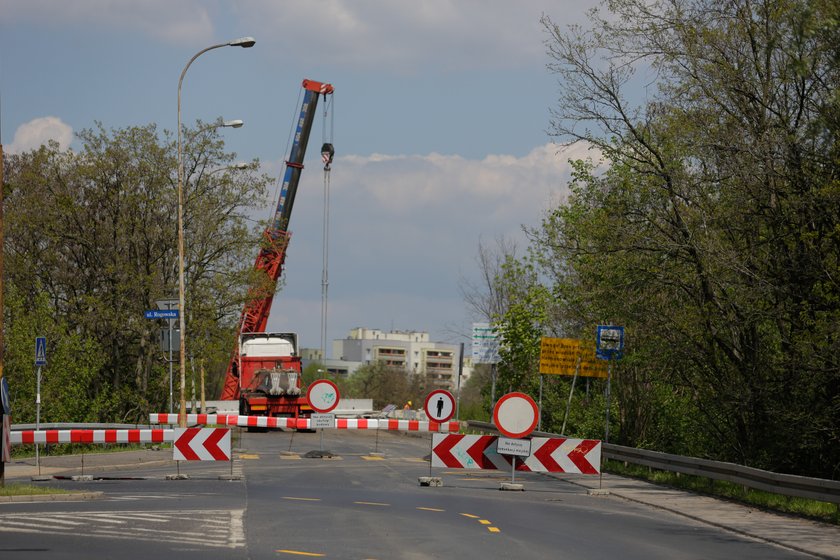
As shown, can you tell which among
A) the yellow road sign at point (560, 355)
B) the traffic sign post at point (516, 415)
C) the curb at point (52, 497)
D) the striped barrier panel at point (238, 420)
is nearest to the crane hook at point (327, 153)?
the yellow road sign at point (560, 355)

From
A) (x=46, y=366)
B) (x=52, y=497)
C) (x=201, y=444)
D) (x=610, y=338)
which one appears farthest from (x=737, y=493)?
(x=46, y=366)

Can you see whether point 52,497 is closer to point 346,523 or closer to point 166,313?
point 346,523

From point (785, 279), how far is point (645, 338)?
6.31m

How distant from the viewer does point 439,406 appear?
26.0 m

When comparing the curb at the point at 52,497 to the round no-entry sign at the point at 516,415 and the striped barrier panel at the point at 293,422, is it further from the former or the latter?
the striped barrier panel at the point at 293,422

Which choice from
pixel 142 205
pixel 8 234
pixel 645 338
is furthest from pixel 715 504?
pixel 8 234

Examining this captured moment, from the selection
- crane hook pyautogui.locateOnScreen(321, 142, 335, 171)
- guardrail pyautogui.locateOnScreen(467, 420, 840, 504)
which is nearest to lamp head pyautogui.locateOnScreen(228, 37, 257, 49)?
guardrail pyautogui.locateOnScreen(467, 420, 840, 504)

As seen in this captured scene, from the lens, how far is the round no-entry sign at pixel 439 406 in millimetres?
25922

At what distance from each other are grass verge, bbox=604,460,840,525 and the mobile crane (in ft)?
71.1

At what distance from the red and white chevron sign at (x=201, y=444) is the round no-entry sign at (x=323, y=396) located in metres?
5.77

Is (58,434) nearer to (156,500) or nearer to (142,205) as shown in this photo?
(156,500)

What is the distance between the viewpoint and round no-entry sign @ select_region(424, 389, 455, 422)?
2592 cm

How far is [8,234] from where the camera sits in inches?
1864

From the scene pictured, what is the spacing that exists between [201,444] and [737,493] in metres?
10.5
